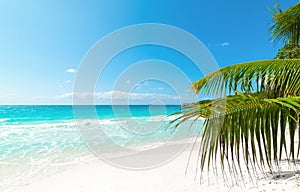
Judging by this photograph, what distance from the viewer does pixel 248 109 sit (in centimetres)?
148

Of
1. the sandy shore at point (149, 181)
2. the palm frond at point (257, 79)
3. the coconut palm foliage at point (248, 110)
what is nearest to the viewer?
the coconut palm foliage at point (248, 110)

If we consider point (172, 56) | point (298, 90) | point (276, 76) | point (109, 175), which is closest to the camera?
point (298, 90)

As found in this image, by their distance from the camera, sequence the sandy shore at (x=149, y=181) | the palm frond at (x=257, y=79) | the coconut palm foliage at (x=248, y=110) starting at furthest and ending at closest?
the sandy shore at (x=149, y=181)
the palm frond at (x=257, y=79)
the coconut palm foliage at (x=248, y=110)

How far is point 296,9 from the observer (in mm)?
2703

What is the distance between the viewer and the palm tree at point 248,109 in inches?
54.1

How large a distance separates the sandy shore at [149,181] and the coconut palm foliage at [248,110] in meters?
2.98

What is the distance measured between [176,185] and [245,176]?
5.31 ft

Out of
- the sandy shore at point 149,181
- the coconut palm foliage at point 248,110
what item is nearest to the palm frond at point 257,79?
the coconut palm foliage at point 248,110

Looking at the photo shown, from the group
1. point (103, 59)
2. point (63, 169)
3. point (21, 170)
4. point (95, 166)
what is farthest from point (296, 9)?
point (21, 170)

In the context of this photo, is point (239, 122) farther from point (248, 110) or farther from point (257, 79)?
point (257, 79)

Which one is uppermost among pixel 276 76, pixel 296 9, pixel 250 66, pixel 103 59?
pixel 103 59

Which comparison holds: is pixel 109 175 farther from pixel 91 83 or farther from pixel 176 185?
pixel 91 83

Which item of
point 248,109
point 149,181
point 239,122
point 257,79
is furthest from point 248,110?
point 149,181

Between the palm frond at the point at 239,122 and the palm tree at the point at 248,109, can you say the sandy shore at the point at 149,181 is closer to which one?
the palm tree at the point at 248,109
